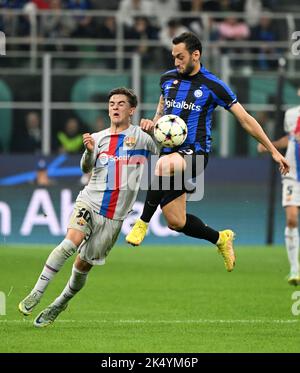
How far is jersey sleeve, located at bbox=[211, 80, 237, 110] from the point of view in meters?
10.6

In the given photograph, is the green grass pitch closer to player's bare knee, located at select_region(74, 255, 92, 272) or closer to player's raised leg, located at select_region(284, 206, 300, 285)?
player's raised leg, located at select_region(284, 206, 300, 285)

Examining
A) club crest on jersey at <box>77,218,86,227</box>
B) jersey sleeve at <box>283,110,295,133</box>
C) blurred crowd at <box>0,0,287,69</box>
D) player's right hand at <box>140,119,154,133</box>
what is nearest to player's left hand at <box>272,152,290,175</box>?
player's right hand at <box>140,119,154,133</box>

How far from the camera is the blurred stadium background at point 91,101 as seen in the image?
19.7 meters

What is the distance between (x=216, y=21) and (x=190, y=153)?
534 inches

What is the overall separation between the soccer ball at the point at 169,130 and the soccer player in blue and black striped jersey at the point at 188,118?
174 millimetres

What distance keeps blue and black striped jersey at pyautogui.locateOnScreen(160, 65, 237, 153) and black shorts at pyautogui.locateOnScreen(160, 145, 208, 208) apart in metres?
0.06

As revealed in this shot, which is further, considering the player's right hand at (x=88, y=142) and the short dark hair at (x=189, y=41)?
the short dark hair at (x=189, y=41)

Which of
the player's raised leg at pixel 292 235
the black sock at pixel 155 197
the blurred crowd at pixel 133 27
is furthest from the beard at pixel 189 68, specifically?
the blurred crowd at pixel 133 27

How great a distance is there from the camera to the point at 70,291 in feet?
33.4

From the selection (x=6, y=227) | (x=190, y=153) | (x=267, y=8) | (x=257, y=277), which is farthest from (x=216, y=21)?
(x=190, y=153)

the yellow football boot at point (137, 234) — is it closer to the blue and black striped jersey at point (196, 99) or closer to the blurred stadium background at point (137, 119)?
the blue and black striped jersey at point (196, 99)

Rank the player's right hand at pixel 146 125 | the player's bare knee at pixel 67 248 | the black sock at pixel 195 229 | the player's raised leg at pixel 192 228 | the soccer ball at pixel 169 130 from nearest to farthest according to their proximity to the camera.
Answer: the player's bare knee at pixel 67 248 < the player's right hand at pixel 146 125 < the soccer ball at pixel 169 130 < the player's raised leg at pixel 192 228 < the black sock at pixel 195 229
